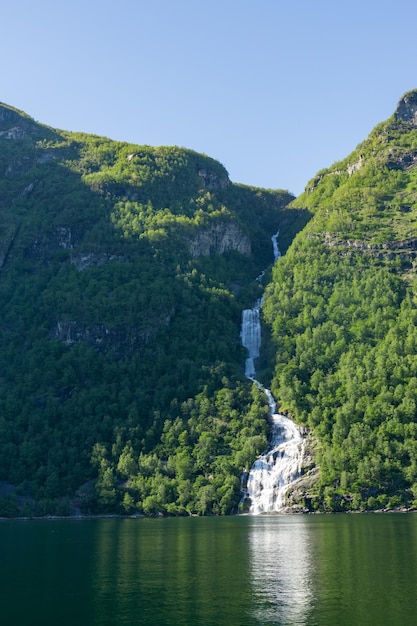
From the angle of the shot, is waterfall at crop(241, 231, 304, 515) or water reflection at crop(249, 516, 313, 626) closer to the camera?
water reflection at crop(249, 516, 313, 626)

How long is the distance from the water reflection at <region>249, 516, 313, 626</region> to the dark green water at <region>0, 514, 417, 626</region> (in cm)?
11

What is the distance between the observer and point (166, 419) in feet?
616

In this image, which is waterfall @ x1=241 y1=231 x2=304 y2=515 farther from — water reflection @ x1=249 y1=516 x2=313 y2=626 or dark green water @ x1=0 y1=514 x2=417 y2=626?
dark green water @ x1=0 y1=514 x2=417 y2=626

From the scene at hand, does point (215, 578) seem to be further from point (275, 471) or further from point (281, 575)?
point (275, 471)

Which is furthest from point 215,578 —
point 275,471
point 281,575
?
point 275,471

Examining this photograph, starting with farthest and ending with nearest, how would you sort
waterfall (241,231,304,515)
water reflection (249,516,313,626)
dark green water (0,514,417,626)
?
waterfall (241,231,304,515), water reflection (249,516,313,626), dark green water (0,514,417,626)

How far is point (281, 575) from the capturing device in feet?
221

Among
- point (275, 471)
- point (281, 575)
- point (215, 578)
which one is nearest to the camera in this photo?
point (215, 578)

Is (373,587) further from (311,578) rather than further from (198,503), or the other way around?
(198,503)

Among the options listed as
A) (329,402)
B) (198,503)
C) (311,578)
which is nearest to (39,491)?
(198,503)

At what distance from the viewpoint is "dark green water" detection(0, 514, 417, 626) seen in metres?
52.2

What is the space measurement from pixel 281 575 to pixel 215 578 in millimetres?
6300

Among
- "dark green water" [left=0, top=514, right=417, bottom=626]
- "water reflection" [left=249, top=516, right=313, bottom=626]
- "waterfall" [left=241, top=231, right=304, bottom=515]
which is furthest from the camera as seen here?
"waterfall" [left=241, top=231, right=304, bottom=515]

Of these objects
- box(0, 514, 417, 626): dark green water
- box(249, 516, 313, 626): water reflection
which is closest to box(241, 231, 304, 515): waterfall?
box(249, 516, 313, 626): water reflection
